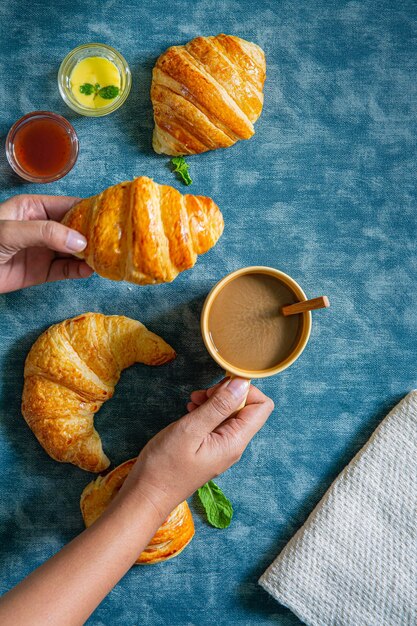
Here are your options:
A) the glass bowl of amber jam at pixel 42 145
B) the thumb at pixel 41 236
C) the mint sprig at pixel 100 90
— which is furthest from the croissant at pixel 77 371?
the mint sprig at pixel 100 90

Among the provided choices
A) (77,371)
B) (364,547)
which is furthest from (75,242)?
(364,547)

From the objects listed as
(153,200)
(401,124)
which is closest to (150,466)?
(153,200)

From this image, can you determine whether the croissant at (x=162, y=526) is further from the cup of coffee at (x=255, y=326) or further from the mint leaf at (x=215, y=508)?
the cup of coffee at (x=255, y=326)

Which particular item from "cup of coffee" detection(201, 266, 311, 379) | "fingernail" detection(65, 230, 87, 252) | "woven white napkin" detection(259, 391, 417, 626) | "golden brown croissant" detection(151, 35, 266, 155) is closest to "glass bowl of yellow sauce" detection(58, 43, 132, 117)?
"golden brown croissant" detection(151, 35, 266, 155)

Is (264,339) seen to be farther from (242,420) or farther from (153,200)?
(153,200)

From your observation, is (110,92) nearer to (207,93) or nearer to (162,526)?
(207,93)

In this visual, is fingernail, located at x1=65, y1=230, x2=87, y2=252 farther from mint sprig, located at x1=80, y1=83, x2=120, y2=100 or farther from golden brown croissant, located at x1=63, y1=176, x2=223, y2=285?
mint sprig, located at x1=80, y1=83, x2=120, y2=100
